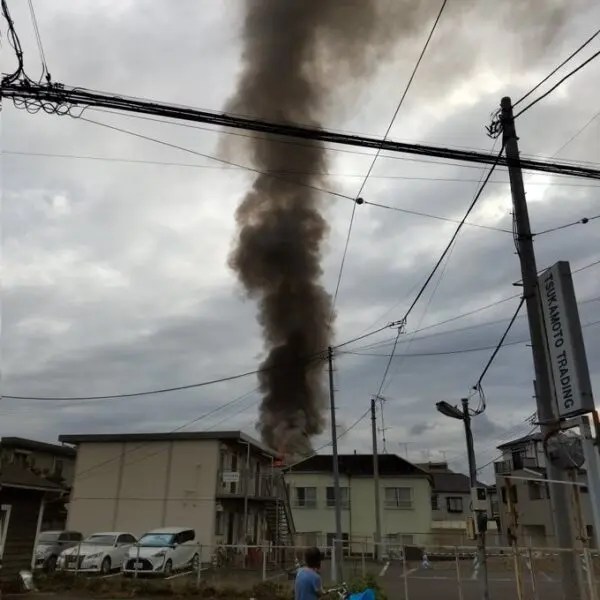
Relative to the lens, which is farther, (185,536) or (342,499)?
(342,499)

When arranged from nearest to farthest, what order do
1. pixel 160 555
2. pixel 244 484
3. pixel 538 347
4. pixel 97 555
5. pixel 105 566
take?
pixel 538 347 < pixel 97 555 < pixel 105 566 < pixel 160 555 < pixel 244 484

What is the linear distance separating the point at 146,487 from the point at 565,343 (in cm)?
2381

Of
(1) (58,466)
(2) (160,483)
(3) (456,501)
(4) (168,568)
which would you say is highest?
(1) (58,466)

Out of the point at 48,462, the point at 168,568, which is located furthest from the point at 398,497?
the point at 168,568

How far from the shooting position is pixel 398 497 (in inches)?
1663

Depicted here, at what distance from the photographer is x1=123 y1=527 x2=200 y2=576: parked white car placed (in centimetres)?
1914

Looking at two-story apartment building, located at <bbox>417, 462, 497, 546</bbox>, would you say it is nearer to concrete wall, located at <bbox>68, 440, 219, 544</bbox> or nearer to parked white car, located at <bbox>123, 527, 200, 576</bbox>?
concrete wall, located at <bbox>68, 440, 219, 544</bbox>

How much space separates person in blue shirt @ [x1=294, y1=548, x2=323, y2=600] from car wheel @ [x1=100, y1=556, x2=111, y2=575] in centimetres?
1620

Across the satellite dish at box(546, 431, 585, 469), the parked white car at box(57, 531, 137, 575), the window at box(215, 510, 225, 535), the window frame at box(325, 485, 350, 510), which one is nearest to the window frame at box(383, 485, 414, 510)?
the window frame at box(325, 485, 350, 510)

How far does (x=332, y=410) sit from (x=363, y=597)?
1781cm

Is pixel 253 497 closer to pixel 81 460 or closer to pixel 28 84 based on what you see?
pixel 81 460

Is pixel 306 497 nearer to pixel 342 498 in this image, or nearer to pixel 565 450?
pixel 342 498

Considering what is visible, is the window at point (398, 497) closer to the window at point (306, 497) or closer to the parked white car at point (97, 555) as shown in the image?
the window at point (306, 497)

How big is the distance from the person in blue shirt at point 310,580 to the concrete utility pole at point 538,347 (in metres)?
3.82
